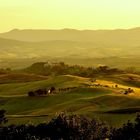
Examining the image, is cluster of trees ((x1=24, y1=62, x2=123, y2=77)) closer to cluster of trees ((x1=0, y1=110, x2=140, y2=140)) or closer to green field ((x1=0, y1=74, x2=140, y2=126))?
green field ((x1=0, y1=74, x2=140, y2=126))

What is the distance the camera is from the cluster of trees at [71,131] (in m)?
39.6

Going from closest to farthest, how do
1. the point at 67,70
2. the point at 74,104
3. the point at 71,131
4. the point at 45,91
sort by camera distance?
1. the point at 71,131
2. the point at 74,104
3. the point at 45,91
4. the point at 67,70

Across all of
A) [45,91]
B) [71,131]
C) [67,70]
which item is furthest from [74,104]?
[67,70]

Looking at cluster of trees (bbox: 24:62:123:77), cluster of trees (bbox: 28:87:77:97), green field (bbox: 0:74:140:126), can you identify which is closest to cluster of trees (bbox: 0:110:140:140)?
green field (bbox: 0:74:140:126)

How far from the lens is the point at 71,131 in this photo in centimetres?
4016

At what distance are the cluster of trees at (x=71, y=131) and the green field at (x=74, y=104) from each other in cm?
1889

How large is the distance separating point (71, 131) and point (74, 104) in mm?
36974

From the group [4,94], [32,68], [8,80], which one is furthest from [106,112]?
[32,68]

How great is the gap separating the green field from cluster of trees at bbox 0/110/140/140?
18.9 metres

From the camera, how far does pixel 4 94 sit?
318 ft

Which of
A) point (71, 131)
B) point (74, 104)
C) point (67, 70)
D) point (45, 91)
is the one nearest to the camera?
point (71, 131)

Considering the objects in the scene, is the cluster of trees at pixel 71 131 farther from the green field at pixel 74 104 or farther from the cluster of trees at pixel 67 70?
the cluster of trees at pixel 67 70

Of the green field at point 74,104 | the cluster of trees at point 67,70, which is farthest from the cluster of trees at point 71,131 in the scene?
the cluster of trees at point 67,70

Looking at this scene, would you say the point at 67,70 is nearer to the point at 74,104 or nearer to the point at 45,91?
the point at 45,91
